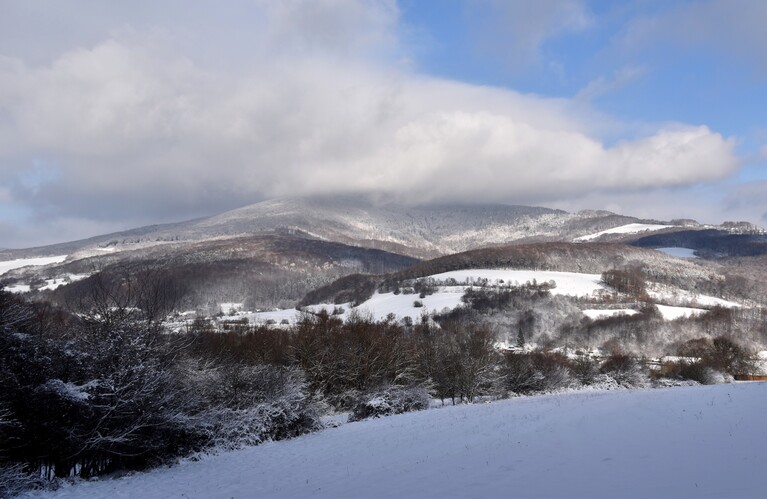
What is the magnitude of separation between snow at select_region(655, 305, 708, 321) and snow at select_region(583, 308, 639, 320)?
346 inches

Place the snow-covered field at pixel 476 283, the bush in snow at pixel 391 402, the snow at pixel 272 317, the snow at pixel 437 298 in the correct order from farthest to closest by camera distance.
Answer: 1. the snow at pixel 437 298
2. the snow-covered field at pixel 476 283
3. the snow at pixel 272 317
4. the bush in snow at pixel 391 402

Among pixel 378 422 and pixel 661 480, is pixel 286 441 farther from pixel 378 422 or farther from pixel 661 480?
pixel 661 480

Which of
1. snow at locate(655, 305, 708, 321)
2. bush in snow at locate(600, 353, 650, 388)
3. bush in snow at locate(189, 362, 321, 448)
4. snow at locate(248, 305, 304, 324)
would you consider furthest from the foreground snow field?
snow at locate(655, 305, 708, 321)

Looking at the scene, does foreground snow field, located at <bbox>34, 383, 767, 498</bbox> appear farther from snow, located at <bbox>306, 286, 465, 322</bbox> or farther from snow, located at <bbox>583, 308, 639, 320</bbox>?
snow, located at <bbox>583, 308, 639, 320</bbox>

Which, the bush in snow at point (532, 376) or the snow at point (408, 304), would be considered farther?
the snow at point (408, 304)

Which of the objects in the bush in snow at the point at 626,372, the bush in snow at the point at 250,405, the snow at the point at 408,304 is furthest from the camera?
the snow at the point at 408,304

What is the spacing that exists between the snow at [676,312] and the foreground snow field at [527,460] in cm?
13371

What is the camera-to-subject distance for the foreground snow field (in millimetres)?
12391

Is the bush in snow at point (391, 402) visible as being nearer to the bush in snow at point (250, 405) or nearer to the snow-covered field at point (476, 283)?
the bush in snow at point (250, 405)

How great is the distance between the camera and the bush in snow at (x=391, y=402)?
41.4m

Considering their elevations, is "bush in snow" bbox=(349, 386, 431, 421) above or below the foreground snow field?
below

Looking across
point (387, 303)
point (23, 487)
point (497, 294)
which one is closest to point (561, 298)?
point (497, 294)

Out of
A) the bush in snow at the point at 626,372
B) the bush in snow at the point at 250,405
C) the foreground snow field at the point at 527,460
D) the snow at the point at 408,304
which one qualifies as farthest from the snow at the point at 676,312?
the bush in snow at the point at 250,405

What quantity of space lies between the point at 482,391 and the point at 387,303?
111391 millimetres
